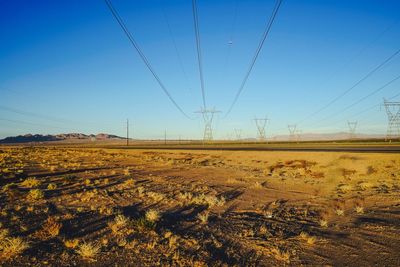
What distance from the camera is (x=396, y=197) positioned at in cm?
1503

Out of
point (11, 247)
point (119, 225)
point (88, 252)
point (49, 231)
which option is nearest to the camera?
point (88, 252)

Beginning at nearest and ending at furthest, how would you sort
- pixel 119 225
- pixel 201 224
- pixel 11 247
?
pixel 11 247, pixel 119 225, pixel 201 224

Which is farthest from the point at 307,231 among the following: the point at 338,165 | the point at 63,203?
the point at 338,165

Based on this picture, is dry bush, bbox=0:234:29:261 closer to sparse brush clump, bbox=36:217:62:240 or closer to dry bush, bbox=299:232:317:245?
sparse brush clump, bbox=36:217:62:240

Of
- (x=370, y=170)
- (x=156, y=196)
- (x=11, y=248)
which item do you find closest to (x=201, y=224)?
(x=156, y=196)

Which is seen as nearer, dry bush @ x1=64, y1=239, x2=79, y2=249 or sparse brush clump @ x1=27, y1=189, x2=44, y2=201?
dry bush @ x1=64, y1=239, x2=79, y2=249

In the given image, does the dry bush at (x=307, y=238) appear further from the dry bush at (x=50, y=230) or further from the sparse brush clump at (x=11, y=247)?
the sparse brush clump at (x=11, y=247)

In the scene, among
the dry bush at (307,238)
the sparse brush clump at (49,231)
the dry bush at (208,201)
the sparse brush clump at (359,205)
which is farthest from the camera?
the dry bush at (208,201)

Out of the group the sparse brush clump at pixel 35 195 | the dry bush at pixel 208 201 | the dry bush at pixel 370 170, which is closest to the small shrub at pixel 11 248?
the sparse brush clump at pixel 35 195

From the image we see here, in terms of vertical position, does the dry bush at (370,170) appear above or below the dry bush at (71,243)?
above

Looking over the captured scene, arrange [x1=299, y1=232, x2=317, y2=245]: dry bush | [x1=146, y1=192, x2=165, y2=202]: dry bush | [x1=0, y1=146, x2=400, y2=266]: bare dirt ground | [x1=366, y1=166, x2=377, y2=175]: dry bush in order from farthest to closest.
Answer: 1. [x1=366, y1=166, x2=377, y2=175]: dry bush
2. [x1=146, y1=192, x2=165, y2=202]: dry bush
3. [x1=299, y1=232, x2=317, y2=245]: dry bush
4. [x1=0, y1=146, x2=400, y2=266]: bare dirt ground

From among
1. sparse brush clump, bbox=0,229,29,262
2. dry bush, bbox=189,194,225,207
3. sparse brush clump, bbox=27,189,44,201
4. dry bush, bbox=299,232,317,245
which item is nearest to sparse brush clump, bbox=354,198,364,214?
dry bush, bbox=299,232,317,245

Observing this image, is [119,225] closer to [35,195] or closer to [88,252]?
[88,252]

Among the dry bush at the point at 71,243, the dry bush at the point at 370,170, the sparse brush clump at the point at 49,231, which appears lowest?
the dry bush at the point at 71,243
